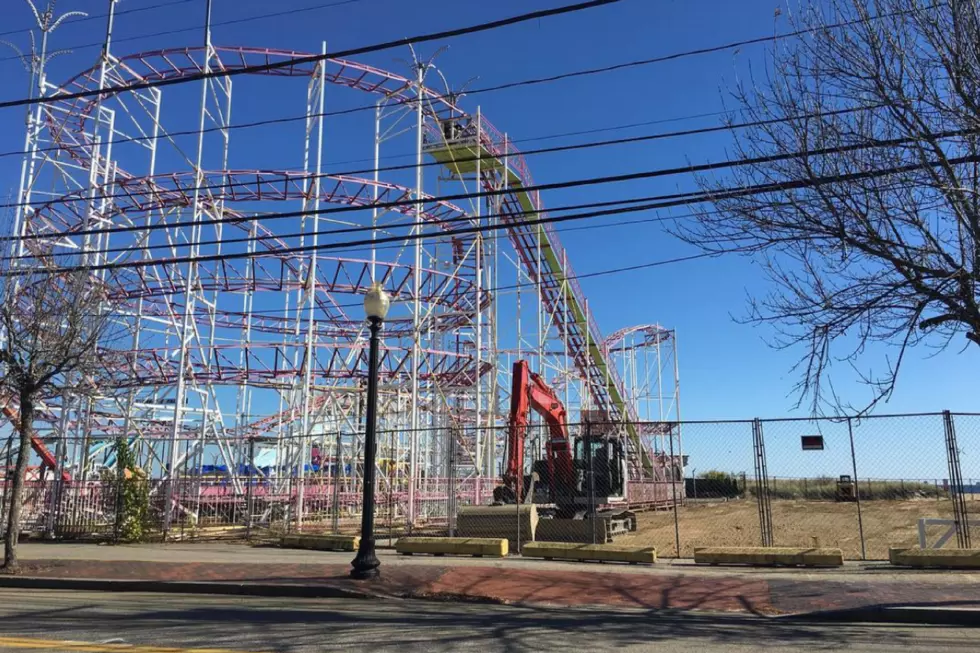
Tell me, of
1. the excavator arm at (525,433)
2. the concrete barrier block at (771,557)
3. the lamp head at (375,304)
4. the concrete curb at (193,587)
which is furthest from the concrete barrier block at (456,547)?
the lamp head at (375,304)

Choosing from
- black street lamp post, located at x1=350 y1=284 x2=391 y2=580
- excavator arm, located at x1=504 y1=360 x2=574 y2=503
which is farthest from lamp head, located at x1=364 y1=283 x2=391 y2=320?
excavator arm, located at x1=504 y1=360 x2=574 y2=503

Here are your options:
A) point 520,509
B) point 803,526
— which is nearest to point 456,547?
point 520,509

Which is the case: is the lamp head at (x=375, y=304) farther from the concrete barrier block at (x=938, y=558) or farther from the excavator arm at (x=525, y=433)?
the concrete barrier block at (x=938, y=558)

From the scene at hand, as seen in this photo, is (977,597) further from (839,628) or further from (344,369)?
(344,369)

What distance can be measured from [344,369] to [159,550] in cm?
1473

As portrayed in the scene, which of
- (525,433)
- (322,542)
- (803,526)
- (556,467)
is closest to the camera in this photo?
(322,542)

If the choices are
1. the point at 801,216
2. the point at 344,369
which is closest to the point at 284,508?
the point at 344,369

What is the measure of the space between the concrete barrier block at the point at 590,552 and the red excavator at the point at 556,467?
9.52 feet

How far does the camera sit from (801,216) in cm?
881

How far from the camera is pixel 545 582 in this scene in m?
11.0

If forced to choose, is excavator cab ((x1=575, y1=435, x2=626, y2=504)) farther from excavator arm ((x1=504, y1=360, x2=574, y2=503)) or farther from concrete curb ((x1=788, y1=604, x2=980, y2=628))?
concrete curb ((x1=788, y1=604, x2=980, y2=628))

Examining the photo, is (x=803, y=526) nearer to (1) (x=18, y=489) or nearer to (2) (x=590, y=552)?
(2) (x=590, y=552)

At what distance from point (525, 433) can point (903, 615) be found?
9.84m

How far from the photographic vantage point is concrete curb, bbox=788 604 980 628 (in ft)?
27.2
